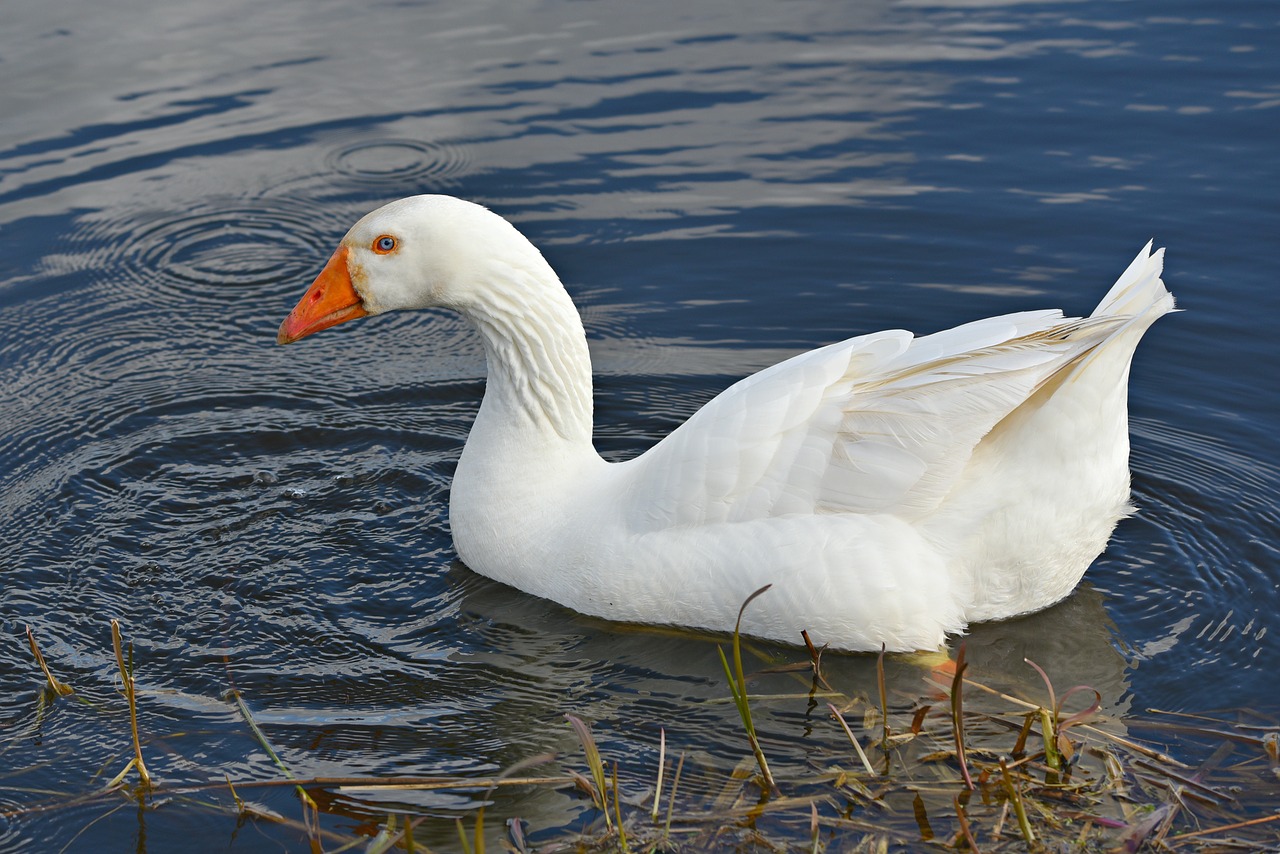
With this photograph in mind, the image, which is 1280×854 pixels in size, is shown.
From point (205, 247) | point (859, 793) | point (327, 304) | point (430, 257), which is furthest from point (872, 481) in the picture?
point (205, 247)

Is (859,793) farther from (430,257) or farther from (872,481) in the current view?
(430,257)

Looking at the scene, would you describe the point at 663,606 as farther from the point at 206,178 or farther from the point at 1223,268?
the point at 206,178

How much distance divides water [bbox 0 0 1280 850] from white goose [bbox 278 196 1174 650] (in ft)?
1.08

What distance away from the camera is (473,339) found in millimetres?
8641

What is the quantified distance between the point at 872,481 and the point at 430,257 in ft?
7.11

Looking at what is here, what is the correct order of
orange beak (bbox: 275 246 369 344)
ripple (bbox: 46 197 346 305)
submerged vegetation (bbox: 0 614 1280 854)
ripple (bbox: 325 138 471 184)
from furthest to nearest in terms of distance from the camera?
ripple (bbox: 325 138 471 184), ripple (bbox: 46 197 346 305), orange beak (bbox: 275 246 369 344), submerged vegetation (bbox: 0 614 1280 854)

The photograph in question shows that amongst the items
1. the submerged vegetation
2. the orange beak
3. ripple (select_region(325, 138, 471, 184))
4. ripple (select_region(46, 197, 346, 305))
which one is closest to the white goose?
the orange beak

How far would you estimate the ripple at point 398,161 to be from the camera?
34.1ft

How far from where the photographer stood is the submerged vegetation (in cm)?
442

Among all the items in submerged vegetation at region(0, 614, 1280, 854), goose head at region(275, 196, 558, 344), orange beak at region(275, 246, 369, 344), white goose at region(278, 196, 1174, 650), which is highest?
goose head at region(275, 196, 558, 344)

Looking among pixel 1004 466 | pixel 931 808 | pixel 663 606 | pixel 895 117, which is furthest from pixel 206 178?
pixel 931 808

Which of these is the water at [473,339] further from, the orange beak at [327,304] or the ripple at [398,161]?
the orange beak at [327,304]

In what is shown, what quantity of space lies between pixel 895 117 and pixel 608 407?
441 cm

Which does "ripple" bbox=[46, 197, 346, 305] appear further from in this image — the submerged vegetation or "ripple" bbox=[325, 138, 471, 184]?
the submerged vegetation
